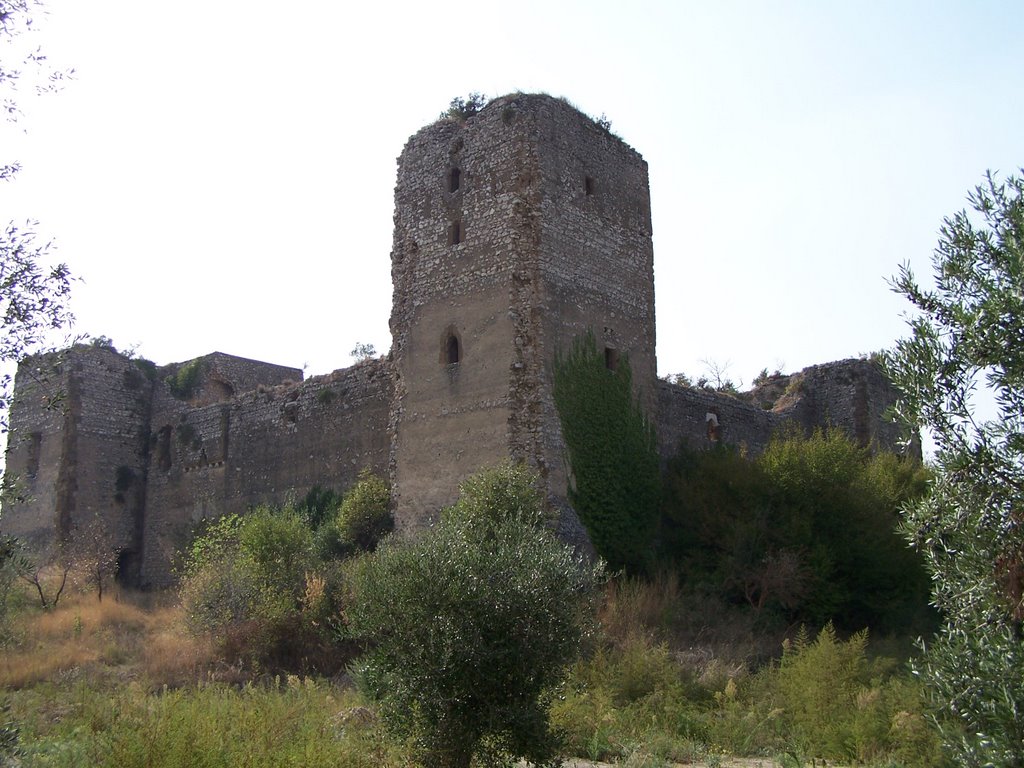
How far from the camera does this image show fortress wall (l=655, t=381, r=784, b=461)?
20.2m

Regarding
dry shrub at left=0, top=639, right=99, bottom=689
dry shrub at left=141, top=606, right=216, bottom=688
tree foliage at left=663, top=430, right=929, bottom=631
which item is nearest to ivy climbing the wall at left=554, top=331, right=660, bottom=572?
tree foliage at left=663, top=430, right=929, bottom=631

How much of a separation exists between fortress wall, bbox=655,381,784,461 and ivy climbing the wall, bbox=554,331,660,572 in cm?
120

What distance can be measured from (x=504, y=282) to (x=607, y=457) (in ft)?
10.6

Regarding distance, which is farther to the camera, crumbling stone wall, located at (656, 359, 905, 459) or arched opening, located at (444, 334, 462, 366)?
crumbling stone wall, located at (656, 359, 905, 459)

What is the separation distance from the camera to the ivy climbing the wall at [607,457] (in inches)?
678

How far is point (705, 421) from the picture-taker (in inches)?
852

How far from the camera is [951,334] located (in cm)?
731

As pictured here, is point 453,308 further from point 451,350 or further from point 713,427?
point 713,427

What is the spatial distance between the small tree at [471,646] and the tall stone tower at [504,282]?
636cm

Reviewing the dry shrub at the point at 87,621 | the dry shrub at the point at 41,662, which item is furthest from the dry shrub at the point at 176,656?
the dry shrub at the point at 87,621

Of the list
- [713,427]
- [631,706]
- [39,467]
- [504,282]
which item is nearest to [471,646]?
[631,706]

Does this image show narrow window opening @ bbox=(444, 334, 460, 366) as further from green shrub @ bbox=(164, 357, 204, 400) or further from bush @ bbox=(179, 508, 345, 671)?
green shrub @ bbox=(164, 357, 204, 400)

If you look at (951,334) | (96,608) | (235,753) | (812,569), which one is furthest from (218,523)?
(951,334)

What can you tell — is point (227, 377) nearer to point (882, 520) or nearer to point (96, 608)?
point (96, 608)
